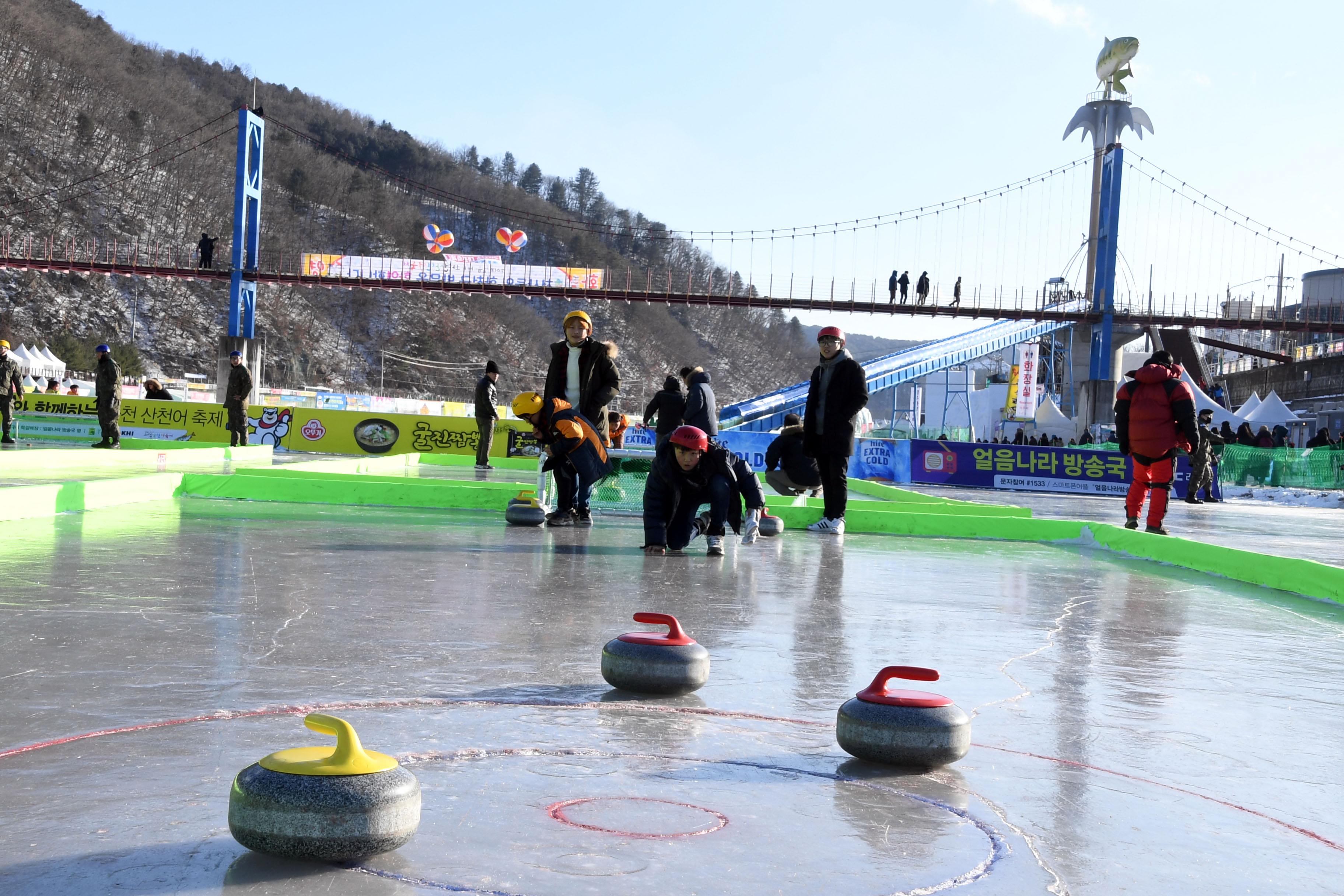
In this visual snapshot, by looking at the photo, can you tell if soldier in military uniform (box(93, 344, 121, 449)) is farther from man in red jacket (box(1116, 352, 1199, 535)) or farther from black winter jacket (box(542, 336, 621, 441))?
man in red jacket (box(1116, 352, 1199, 535))

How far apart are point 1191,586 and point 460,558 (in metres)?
3.83

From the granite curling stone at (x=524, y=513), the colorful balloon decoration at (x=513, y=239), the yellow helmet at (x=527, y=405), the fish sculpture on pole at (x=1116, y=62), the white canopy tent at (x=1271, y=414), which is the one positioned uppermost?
the fish sculpture on pole at (x=1116, y=62)

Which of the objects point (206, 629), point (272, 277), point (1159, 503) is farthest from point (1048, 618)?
point (272, 277)

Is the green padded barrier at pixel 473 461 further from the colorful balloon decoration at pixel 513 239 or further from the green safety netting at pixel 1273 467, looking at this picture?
the colorful balloon decoration at pixel 513 239

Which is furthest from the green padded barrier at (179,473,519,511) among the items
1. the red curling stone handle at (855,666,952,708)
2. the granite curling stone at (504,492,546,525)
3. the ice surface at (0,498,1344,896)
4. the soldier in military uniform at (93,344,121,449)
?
the red curling stone handle at (855,666,952,708)

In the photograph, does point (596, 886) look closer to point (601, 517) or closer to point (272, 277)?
point (601, 517)

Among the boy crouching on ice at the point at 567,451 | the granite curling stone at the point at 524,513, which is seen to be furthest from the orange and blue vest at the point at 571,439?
the granite curling stone at the point at 524,513

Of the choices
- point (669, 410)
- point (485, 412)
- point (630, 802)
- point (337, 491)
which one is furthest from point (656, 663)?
point (485, 412)

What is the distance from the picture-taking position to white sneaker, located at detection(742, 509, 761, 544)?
7.57 meters

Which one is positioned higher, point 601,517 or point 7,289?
point 7,289

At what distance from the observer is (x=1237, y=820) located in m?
2.21

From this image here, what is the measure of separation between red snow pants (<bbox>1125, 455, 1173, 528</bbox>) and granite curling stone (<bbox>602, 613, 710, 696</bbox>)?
668cm

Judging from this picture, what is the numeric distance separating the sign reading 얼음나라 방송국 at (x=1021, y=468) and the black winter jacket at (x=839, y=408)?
13.6 m

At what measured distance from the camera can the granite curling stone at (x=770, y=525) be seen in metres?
8.27
